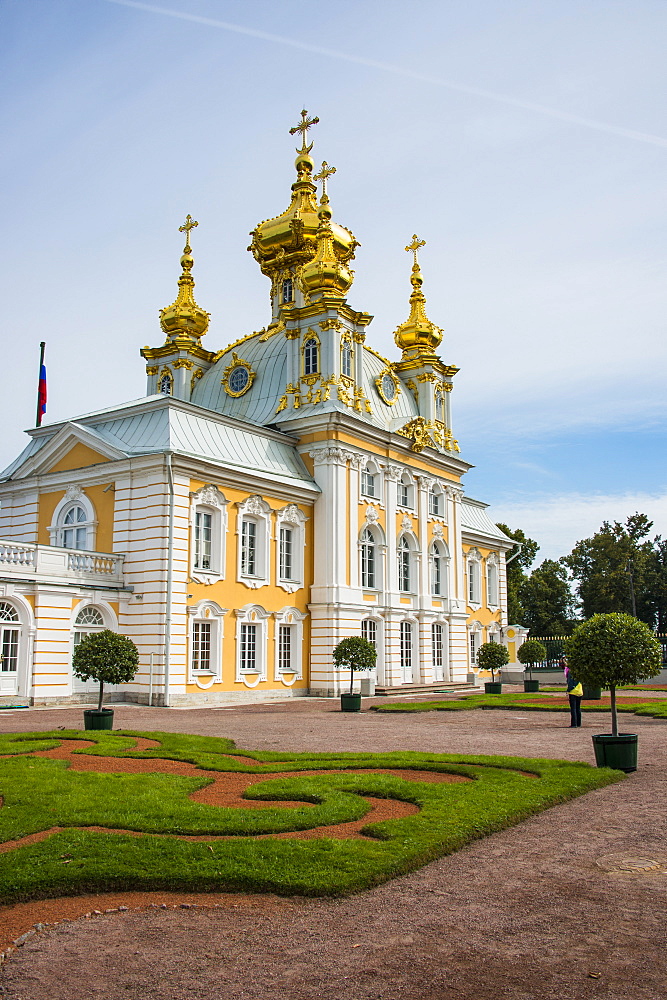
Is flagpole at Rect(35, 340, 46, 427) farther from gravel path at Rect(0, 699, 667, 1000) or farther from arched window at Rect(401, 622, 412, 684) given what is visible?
gravel path at Rect(0, 699, 667, 1000)

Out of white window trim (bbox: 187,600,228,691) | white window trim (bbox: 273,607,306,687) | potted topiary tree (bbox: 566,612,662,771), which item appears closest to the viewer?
potted topiary tree (bbox: 566,612,662,771)

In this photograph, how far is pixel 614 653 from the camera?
12945 millimetres

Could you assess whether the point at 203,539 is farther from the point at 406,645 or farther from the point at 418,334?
the point at 418,334

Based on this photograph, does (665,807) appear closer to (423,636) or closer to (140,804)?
(140,804)

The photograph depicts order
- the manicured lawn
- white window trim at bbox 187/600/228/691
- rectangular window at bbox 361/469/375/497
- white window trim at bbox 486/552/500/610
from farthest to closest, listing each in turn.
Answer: white window trim at bbox 486/552/500/610 < rectangular window at bbox 361/469/375/497 < white window trim at bbox 187/600/228/691 < the manicured lawn

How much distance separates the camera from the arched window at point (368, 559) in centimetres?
3475

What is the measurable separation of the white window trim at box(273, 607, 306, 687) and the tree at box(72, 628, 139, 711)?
1218 cm

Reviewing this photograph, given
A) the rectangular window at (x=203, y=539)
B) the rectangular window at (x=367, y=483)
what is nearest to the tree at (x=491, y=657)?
the rectangular window at (x=367, y=483)

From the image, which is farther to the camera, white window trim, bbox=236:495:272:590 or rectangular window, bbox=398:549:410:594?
rectangular window, bbox=398:549:410:594

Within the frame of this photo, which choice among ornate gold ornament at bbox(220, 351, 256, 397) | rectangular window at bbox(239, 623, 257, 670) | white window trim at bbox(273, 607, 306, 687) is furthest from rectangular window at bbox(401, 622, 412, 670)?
ornate gold ornament at bbox(220, 351, 256, 397)

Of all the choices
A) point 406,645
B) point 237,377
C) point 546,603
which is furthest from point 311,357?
point 546,603

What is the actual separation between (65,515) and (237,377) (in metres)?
11.9

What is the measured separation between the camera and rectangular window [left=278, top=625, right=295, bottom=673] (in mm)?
30783

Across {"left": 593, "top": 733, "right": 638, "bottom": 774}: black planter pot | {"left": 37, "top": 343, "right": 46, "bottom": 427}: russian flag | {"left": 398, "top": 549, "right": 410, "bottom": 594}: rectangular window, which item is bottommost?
{"left": 593, "top": 733, "right": 638, "bottom": 774}: black planter pot
